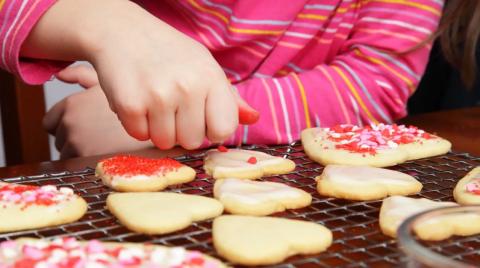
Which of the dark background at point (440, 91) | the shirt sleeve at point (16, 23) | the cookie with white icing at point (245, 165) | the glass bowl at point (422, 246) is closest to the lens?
the glass bowl at point (422, 246)

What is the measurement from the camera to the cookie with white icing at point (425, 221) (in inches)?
17.2

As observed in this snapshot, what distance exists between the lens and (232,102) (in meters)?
0.72

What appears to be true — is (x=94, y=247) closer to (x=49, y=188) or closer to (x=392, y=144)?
(x=49, y=188)

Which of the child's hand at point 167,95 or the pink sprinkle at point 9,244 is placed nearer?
the pink sprinkle at point 9,244

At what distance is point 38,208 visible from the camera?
22.7 inches

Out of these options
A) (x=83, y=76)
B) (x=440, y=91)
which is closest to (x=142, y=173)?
(x=83, y=76)

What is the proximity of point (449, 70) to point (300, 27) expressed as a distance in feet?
2.47

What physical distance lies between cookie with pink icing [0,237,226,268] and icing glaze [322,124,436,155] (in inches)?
12.4

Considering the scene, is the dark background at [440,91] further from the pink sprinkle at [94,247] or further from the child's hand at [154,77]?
the pink sprinkle at [94,247]

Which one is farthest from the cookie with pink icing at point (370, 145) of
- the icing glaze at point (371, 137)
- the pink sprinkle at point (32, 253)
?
the pink sprinkle at point (32, 253)

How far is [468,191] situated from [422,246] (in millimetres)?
254

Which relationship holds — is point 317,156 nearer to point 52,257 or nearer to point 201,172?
point 201,172

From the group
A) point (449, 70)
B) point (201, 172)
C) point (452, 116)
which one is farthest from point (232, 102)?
Result: point (449, 70)

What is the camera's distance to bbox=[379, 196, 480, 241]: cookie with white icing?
1.43 ft
